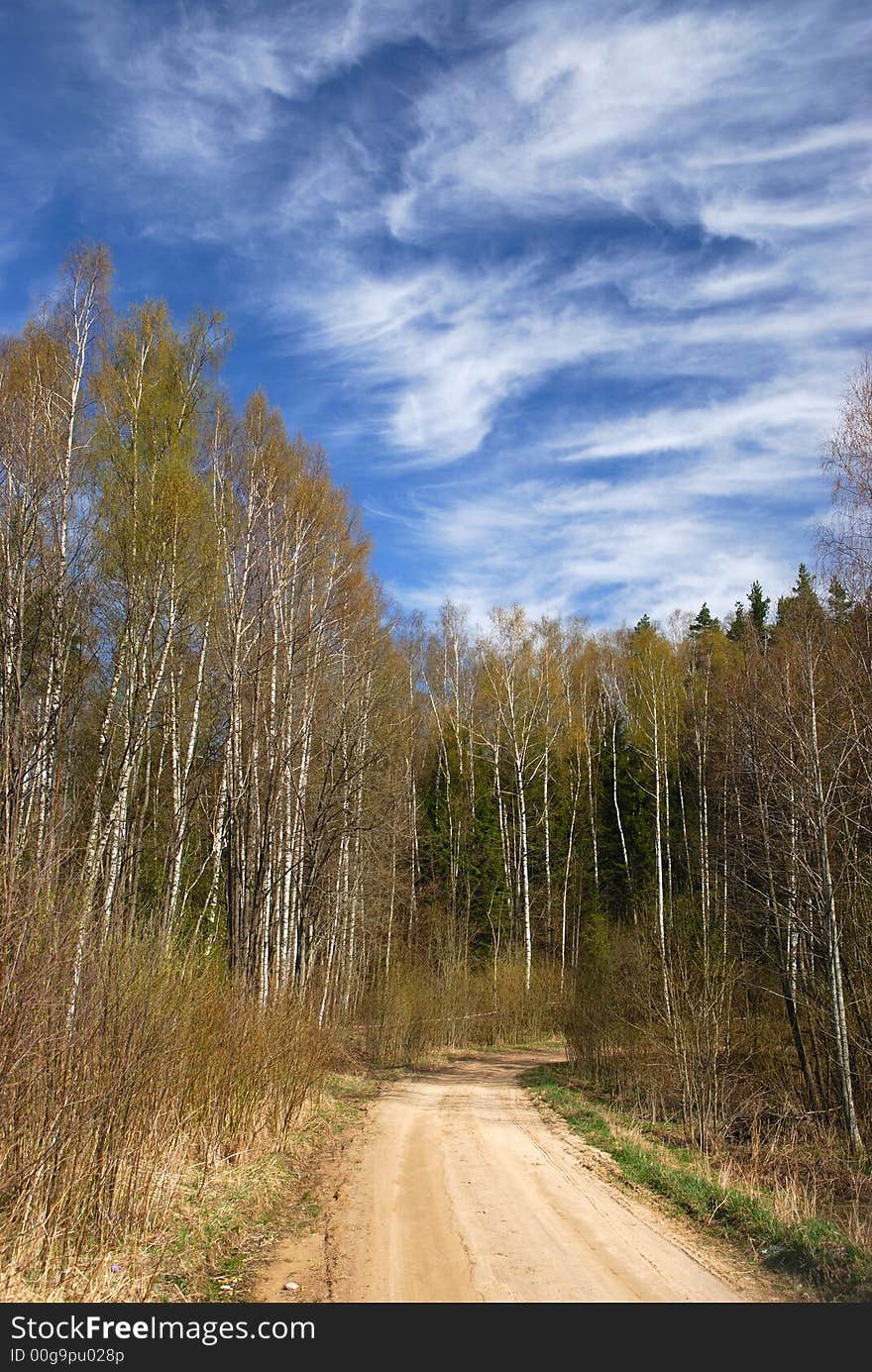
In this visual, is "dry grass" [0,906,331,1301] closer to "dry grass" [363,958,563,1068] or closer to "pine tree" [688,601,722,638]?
"dry grass" [363,958,563,1068]

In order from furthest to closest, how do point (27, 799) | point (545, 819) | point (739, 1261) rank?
point (545, 819) < point (27, 799) < point (739, 1261)

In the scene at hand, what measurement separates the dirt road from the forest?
52.2 inches

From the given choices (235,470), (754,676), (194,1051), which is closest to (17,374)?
(235,470)

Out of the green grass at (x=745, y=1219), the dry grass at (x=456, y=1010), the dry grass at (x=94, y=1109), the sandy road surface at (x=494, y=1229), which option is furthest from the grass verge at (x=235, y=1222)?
the dry grass at (x=456, y=1010)

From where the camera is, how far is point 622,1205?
7.28 m

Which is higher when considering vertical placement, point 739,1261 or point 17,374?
point 17,374

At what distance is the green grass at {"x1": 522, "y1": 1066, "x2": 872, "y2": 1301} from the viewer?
5544mm

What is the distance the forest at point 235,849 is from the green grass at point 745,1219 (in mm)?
1243

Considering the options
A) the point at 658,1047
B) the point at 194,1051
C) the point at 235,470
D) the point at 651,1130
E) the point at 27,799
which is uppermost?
the point at 235,470

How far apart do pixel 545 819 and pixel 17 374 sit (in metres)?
23.2

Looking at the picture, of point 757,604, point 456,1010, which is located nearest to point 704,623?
point 757,604

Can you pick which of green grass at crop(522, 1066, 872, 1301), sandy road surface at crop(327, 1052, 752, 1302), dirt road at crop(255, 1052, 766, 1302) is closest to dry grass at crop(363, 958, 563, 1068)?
sandy road surface at crop(327, 1052, 752, 1302)

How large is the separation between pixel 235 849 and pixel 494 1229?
6.94 metres

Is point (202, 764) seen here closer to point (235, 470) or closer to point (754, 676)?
point (235, 470)
